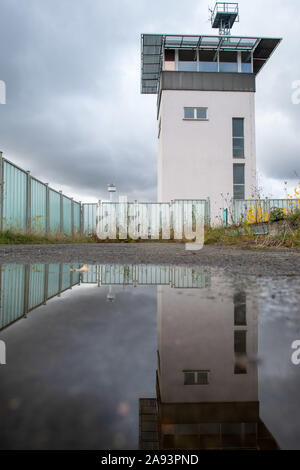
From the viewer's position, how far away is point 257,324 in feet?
2.07

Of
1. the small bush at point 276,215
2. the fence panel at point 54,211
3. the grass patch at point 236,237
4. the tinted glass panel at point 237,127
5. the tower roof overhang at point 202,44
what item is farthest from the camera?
the tinted glass panel at point 237,127

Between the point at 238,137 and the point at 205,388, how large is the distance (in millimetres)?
15621

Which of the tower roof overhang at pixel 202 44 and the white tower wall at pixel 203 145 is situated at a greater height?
the tower roof overhang at pixel 202 44

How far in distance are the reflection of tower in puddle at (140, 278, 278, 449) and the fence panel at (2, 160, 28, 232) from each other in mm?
8232

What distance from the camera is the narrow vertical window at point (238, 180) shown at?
46.9ft

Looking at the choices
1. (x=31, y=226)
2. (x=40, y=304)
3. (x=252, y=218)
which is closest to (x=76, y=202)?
(x=31, y=226)

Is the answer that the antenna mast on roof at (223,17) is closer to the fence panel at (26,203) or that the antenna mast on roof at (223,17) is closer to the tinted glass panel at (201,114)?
the tinted glass panel at (201,114)

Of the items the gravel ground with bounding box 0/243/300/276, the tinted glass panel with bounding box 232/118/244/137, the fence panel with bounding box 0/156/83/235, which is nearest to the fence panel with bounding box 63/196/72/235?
the fence panel with bounding box 0/156/83/235

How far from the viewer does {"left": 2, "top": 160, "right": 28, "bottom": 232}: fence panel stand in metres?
8.41

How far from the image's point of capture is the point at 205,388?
15.2 inches

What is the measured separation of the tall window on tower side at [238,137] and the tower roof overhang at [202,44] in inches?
135

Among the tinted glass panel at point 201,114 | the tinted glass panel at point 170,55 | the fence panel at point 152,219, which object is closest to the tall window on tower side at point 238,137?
the tinted glass panel at point 201,114

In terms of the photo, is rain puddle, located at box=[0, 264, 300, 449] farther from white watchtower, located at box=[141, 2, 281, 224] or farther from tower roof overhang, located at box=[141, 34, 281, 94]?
Result: tower roof overhang, located at box=[141, 34, 281, 94]

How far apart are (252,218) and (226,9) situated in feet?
42.2
